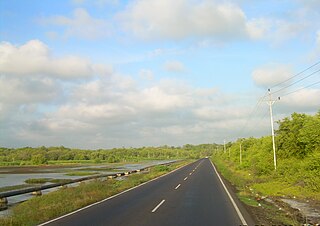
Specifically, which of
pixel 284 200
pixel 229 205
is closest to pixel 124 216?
pixel 229 205

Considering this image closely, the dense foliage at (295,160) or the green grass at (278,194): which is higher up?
the dense foliage at (295,160)

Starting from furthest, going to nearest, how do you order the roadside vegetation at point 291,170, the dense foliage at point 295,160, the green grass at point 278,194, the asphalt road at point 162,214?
the dense foliage at point 295,160, the roadside vegetation at point 291,170, the green grass at point 278,194, the asphalt road at point 162,214

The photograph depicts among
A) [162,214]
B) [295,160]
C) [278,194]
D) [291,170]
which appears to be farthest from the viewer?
[295,160]

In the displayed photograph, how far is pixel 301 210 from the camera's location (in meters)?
14.1

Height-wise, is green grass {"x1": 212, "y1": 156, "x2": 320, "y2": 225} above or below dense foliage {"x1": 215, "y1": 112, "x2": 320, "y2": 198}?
below

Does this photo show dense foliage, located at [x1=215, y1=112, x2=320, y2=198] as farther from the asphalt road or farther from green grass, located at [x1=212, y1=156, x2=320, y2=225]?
the asphalt road

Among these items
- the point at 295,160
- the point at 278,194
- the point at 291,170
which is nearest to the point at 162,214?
the point at 278,194

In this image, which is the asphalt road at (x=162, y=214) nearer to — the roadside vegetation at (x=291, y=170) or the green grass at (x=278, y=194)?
the green grass at (x=278, y=194)

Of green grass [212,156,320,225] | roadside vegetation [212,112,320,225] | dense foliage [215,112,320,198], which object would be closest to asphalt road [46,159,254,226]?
green grass [212,156,320,225]

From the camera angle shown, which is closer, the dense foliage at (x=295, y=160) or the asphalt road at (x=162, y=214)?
the asphalt road at (x=162, y=214)

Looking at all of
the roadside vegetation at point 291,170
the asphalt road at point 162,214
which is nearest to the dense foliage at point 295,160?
the roadside vegetation at point 291,170

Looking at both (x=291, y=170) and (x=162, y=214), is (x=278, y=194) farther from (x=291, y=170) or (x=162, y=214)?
(x=162, y=214)

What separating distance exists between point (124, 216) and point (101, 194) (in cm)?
774

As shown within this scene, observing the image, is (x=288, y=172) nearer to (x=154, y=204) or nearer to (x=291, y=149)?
(x=291, y=149)
